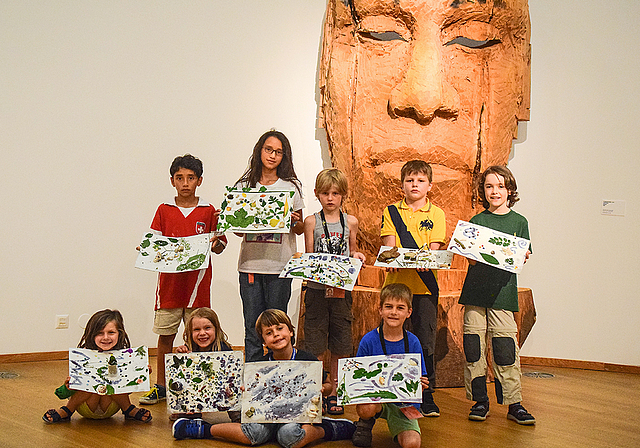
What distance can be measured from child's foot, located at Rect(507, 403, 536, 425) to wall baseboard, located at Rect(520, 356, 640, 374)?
6.15 feet

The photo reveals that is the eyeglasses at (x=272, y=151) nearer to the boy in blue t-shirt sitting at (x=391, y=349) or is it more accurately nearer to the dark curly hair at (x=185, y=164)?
the dark curly hair at (x=185, y=164)

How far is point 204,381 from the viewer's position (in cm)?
293

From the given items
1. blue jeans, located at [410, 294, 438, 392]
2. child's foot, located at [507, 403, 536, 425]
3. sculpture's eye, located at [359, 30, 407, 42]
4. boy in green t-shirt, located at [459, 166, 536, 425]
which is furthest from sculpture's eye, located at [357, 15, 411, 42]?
child's foot, located at [507, 403, 536, 425]

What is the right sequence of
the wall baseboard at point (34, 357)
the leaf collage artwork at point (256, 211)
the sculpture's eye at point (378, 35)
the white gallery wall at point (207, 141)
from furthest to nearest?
the white gallery wall at point (207, 141) → the wall baseboard at point (34, 357) → the sculpture's eye at point (378, 35) → the leaf collage artwork at point (256, 211)

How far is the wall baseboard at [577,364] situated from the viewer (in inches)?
188

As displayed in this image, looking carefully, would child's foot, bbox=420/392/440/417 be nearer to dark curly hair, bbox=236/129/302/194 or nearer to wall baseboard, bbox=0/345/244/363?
dark curly hair, bbox=236/129/302/194

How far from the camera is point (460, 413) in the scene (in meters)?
3.36

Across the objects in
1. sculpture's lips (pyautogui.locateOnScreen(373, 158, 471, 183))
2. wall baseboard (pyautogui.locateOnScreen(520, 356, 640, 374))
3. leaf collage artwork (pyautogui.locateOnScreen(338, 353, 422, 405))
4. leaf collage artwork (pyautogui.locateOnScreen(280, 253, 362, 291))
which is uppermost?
sculpture's lips (pyautogui.locateOnScreen(373, 158, 471, 183))

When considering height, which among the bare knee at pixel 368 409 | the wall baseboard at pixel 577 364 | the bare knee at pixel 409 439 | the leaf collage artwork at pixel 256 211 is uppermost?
the leaf collage artwork at pixel 256 211

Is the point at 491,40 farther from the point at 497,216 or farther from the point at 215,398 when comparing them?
the point at 215,398

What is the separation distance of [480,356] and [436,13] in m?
2.29

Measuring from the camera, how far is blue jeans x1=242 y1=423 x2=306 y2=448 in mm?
2695

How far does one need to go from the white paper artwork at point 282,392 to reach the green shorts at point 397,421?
0.31 m

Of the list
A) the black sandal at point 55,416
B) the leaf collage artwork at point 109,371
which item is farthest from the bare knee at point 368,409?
the black sandal at point 55,416
